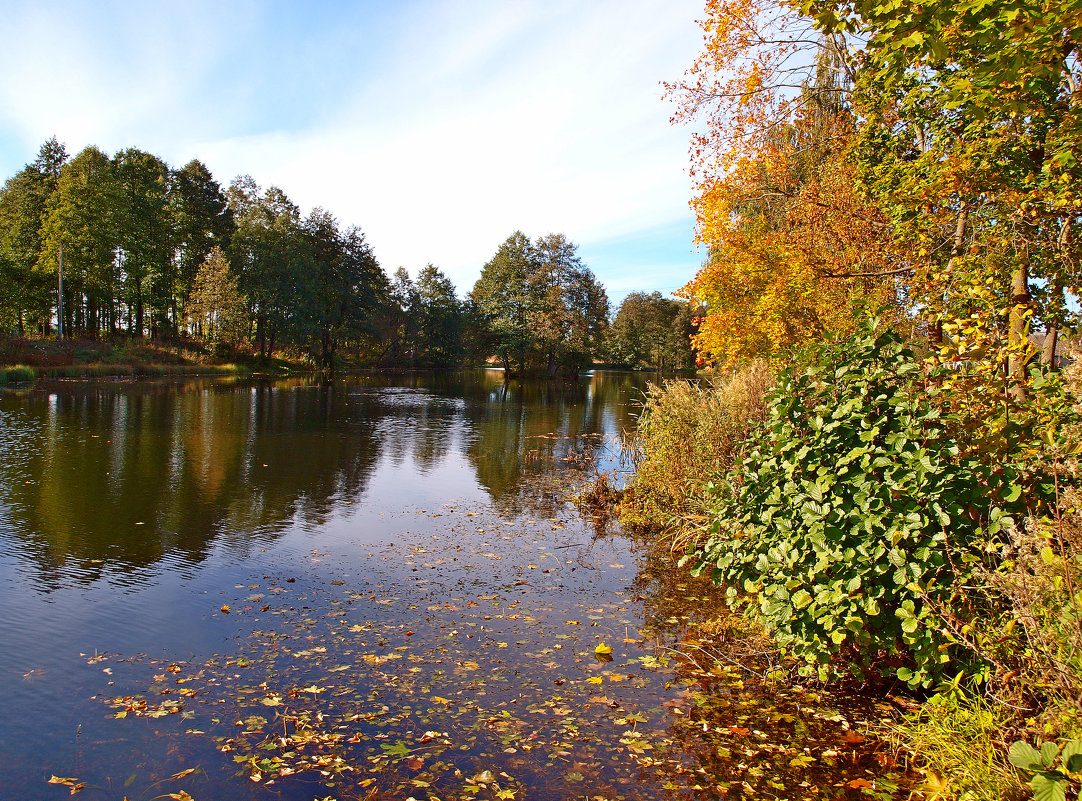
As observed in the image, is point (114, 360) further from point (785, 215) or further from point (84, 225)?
point (785, 215)

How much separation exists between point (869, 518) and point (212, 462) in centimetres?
1395

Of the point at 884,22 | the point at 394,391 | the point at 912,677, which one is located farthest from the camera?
the point at 394,391

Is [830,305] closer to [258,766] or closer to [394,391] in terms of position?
[258,766]

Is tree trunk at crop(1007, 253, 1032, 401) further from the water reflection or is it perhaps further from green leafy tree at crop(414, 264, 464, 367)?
green leafy tree at crop(414, 264, 464, 367)

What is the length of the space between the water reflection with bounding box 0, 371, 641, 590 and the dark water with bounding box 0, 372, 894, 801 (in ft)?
0.30

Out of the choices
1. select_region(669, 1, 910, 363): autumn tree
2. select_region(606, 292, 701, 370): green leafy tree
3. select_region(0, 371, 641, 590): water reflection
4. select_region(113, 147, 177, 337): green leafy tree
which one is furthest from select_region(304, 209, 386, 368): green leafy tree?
select_region(669, 1, 910, 363): autumn tree

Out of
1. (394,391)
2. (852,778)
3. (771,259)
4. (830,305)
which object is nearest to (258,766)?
(852,778)

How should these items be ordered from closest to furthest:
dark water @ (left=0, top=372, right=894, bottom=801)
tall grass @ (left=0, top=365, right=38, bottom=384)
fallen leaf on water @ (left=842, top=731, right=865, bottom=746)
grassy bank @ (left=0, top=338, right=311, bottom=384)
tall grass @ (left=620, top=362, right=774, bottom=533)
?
dark water @ (left=0, top=372, right=894, bottom=801) → fallen leaf on water @ (left=842, top=731, right=865, bottom=746) → tall grass @ (left=620, top=362, right=774, bottom=533) → tall grass @ (left=0, top=365, right=38, bottom=384) → grassy bank @ (left=0, top=338, right=311, bottom=384)

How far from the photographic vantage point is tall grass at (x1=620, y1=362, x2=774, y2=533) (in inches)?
336

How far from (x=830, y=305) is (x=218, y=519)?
11474 millimetres

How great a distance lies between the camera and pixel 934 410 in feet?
12.7

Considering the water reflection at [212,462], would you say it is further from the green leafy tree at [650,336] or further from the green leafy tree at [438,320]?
the green leafy tree at [650,336]

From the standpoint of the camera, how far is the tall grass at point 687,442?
28.0 feet

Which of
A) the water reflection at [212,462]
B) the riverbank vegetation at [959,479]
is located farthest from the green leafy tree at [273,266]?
the riverbank vegetation at [959,479]
